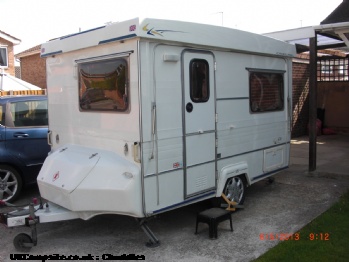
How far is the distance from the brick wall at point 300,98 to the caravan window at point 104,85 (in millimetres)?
8893

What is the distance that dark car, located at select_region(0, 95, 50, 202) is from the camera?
241 inches

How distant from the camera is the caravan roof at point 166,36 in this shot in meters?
4.16

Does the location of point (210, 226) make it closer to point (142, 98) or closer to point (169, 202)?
point (169, 202)

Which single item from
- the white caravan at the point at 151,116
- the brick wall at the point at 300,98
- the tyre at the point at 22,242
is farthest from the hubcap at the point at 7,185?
the brick wall at the point at 300,98

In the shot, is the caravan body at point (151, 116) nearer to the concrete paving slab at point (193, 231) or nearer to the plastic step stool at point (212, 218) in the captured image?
the plastic step stool at point (212, 218)

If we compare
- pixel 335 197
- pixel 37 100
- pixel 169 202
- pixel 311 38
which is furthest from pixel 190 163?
pixel 311 38

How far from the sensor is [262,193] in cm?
660

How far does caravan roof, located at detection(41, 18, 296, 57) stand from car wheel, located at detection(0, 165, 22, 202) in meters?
1.94

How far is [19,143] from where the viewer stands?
6.25 metres

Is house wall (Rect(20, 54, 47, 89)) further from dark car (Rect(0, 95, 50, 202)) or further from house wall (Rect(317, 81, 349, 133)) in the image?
dark car (Rect(0, 95, 50, 202))

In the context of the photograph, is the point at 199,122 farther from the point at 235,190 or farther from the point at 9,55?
the point at 9,55

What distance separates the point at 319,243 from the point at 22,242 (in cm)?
334

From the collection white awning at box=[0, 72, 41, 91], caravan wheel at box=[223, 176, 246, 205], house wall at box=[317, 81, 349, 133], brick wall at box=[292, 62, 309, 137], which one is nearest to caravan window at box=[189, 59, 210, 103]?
caravan wheel at box=[223, 176, 246, 205]

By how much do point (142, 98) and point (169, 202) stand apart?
125cm
